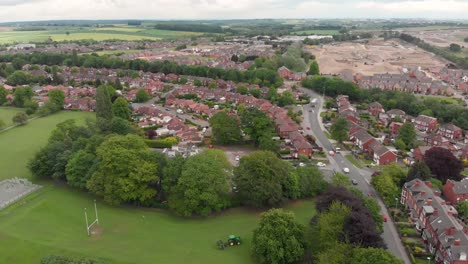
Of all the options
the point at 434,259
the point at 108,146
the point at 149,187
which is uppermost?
the point at 108,146

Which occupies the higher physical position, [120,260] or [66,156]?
[66,156]

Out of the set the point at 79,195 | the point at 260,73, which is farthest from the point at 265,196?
the point at 260,73

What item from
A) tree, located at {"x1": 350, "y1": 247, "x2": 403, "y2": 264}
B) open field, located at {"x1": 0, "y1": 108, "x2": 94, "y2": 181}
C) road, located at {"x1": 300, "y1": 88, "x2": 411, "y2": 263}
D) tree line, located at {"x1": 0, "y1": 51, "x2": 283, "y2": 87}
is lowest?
road, located at {"x1": 300, "y1": 88, "x2": 411, "y2": 263}

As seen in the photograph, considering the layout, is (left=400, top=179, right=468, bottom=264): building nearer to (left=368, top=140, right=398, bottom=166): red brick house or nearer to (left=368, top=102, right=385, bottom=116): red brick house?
(left=368, top=140, right=398, bottom=166): red brick house

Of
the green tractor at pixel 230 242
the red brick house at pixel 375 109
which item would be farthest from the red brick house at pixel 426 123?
the green tractor at pixel 230 242

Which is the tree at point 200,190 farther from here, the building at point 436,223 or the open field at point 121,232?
the building at point 436,223

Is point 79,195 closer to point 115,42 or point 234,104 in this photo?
point 234,104

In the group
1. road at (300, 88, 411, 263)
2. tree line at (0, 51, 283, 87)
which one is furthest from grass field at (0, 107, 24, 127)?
road at (300, 88, 411, 263)
